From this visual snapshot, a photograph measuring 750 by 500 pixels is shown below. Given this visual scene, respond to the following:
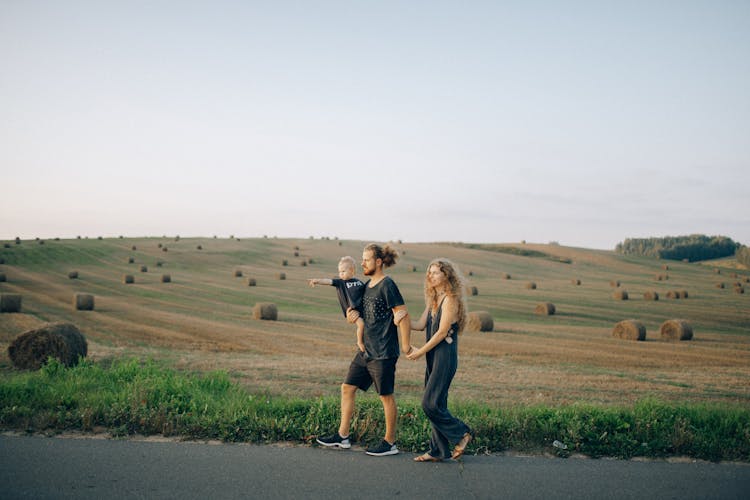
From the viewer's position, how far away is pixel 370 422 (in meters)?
6.26

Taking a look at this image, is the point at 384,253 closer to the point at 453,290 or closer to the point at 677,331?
the point at 453,290

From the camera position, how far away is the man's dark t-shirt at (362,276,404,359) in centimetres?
585

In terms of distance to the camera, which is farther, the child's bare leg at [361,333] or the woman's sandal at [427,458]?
the child's bare leg at [361,333]

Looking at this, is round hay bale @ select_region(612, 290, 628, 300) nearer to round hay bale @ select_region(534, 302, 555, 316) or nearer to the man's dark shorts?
round hay bale @ select_region(534, 302, 555, 316)

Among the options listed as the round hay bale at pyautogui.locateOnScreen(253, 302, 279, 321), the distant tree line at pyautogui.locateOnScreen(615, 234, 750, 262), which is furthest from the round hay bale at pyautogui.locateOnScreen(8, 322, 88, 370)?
the distant tree line at pyautogui.locateOnScreen(615, 234, 750, 262)

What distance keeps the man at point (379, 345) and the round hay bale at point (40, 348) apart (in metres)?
9.79

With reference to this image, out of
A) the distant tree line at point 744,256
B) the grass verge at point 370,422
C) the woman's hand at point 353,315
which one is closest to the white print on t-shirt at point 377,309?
the woman's hand at point 353,315

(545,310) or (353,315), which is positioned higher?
(353,315)

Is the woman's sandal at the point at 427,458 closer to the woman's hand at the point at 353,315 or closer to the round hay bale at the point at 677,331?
the woman's hand at the point at 353,315

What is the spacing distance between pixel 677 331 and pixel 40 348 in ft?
70.2

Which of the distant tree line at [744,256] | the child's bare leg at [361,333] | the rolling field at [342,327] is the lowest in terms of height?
the rolling field at [342,327]

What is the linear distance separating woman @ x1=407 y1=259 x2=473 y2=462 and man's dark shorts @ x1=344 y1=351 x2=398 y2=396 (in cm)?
27

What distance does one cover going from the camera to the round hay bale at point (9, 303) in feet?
76.3

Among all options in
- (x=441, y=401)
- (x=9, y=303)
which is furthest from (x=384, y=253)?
(x=9, y=303)
